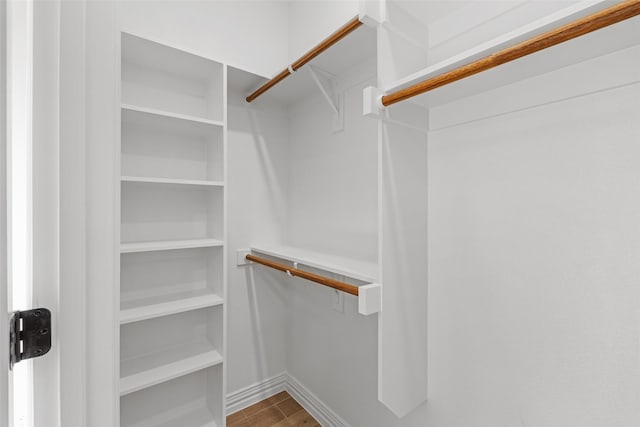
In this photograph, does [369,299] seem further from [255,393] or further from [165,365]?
[255,393]

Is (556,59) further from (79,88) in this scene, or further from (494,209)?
(79,88)

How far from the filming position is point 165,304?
1.42m

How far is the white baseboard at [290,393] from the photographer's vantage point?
5.46 feet

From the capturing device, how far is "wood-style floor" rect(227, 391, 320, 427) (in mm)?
1668

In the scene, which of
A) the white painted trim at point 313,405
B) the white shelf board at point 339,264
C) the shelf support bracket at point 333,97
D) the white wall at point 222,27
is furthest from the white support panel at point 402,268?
the white wall at point 222,27

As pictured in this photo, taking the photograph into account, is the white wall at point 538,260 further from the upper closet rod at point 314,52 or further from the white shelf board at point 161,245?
the white shelf board at point 161,245

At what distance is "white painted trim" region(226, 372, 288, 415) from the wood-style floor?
0.03 meters

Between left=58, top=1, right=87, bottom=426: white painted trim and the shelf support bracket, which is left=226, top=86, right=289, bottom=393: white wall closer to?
the shelf support bracket

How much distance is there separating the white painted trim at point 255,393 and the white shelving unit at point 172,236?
7.3 inches

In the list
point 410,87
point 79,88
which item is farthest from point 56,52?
point 410,87

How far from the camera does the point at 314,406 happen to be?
5.73ft

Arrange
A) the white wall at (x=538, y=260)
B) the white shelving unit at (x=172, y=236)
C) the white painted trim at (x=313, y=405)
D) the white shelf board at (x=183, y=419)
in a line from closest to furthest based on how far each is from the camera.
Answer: the white wall at (x=538, y=260) < the white shelving unit at (x=172, y=236) < the white shelf board at (x=183, y=419) < the white painted trim at (x=313, y=405)

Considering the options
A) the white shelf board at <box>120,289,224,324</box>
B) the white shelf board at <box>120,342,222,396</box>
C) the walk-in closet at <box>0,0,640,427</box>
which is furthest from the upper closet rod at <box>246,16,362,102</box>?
the white shelf board at <box>120,342,222,396</box>

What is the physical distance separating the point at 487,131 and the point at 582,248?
18.3 inches
